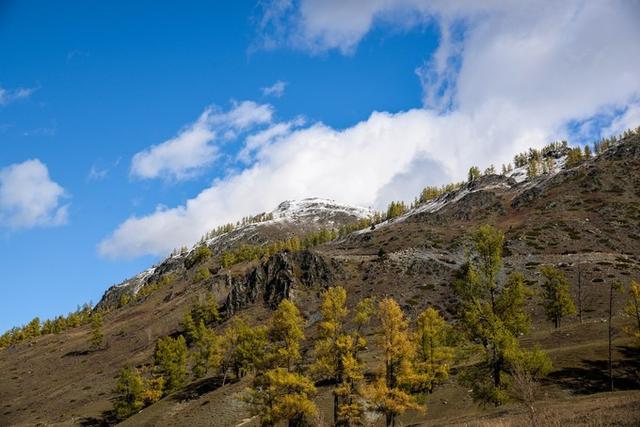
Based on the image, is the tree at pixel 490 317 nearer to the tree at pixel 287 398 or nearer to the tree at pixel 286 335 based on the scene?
the tree at pixel 287 398

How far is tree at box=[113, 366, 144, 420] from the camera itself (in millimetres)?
81000

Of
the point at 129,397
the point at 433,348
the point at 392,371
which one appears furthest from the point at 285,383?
the point at 129,397

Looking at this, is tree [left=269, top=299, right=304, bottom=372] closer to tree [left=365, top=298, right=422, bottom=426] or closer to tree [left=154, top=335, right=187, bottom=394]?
tree [left=365, top=298, right=422, bottom=426]

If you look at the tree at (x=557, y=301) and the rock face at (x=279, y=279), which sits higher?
the rock face at (x=279, y=279)

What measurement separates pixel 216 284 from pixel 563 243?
118m

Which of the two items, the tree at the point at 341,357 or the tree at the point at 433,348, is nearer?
the tree at the point at 341,357

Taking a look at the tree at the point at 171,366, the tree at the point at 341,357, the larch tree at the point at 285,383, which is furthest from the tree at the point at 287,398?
the tree at the point at 171,366

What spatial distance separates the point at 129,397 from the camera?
83688 millimetres

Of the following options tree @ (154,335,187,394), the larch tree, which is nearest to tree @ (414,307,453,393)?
the larch tree

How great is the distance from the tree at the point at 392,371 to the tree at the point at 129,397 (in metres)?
60.3

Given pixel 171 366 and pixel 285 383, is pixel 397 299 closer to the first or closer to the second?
pixel 171 366

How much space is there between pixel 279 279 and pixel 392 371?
110 meters

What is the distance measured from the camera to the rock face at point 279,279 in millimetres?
142500

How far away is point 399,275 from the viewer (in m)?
137
